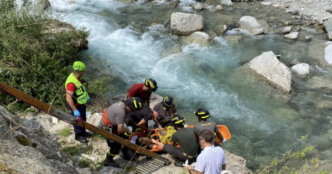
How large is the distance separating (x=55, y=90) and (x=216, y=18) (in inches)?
451

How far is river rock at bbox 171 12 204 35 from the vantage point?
1359 cm

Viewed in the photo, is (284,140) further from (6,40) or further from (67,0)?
(67,0)

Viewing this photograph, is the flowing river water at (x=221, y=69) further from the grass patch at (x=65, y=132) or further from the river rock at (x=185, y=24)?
the grass patch at (x=65, y=132)

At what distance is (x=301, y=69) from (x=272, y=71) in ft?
5.15

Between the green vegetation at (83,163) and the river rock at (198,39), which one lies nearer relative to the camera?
the green vegetation at (83,163)

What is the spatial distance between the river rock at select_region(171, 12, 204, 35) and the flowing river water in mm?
479

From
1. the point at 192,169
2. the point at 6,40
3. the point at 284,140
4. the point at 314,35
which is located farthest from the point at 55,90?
the point at 314,35

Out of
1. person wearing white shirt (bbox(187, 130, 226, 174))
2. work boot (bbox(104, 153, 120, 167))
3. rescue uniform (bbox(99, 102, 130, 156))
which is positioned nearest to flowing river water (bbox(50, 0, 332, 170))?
rescue uniform (bbox(99, 102, 130, 156))

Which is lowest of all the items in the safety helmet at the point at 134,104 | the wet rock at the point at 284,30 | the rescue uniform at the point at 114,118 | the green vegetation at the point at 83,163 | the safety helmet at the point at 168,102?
the wet rock at the point at 284,30

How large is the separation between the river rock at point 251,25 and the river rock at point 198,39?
2683mm

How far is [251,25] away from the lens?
47.1ft

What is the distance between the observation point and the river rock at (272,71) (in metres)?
10.2

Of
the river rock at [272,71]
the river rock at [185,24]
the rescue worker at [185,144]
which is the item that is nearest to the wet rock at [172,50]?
the river rock at [185,24]

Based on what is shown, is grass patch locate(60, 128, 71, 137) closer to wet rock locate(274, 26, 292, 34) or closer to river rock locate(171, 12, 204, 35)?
river rock locate(171, 12, 204, 35)
